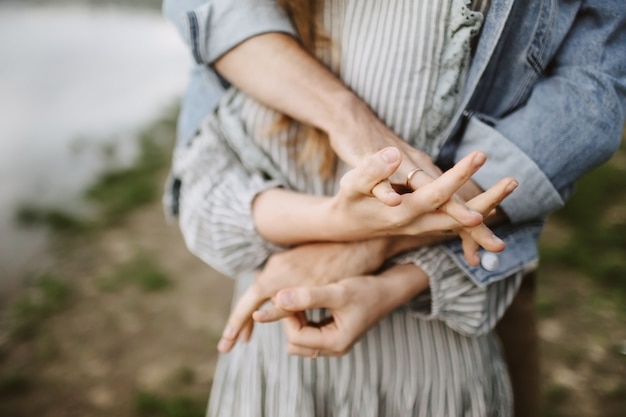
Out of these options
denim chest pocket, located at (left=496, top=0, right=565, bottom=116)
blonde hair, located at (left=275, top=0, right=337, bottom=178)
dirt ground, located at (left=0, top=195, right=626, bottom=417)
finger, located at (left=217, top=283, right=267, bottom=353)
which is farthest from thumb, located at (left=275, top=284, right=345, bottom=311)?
dirt ground, located at (left=0, top=195, right=626, bottom=417)

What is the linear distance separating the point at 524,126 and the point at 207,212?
0.56 m

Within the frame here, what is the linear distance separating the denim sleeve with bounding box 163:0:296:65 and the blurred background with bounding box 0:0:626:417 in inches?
67.6

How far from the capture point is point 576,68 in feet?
2.96

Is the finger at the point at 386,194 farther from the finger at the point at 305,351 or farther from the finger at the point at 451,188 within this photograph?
the finger at the point at 305,351

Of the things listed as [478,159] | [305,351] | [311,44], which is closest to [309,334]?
[305,351]

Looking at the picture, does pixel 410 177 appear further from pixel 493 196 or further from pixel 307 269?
pixel 307 269

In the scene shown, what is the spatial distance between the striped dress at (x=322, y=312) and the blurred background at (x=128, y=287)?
4.40 ft

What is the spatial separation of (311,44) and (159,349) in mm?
2013

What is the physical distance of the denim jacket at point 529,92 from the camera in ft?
2.88

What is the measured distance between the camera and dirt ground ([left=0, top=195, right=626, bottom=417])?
7.47ft

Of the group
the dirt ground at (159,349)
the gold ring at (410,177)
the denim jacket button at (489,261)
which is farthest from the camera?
the dirt ground at (159,349)

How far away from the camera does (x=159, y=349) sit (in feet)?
8.61

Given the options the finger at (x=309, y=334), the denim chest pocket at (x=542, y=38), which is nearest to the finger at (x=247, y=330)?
the finger at (x=309, y=334)

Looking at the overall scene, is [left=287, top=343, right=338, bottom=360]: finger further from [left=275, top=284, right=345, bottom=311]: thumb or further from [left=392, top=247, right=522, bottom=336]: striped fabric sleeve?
[left=392, top=247, right=522, bottom=336]: striped fabric sleeve
